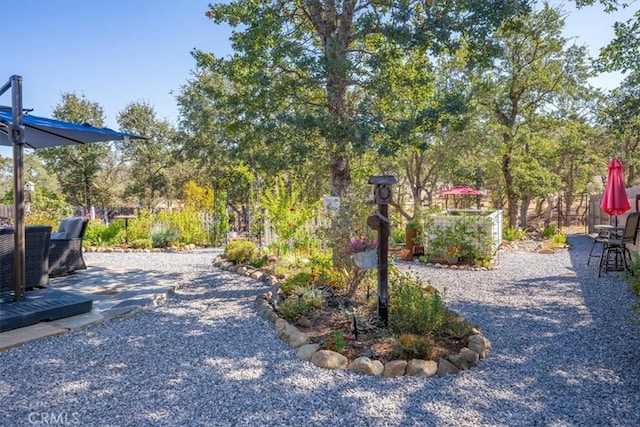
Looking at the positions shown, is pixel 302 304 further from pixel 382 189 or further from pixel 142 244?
pixel 142 244

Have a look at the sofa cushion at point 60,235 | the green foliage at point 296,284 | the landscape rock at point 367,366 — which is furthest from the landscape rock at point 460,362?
the sofa cushion at point 60,235

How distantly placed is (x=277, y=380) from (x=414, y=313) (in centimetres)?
131

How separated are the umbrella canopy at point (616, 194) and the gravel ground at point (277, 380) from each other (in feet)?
7.63

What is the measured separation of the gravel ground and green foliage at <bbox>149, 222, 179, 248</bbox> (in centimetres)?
532

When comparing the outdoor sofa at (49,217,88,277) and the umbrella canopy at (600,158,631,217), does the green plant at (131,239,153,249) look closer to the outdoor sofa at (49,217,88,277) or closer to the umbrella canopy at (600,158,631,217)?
the outdoor sofa at (49,217,88,277)

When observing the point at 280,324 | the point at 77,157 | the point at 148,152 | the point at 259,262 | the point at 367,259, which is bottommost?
the point at 280,324

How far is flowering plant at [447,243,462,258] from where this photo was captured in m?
7.54

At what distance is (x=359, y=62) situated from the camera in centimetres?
566

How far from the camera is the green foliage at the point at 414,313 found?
333cm

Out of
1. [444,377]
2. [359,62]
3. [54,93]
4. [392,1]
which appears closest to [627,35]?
[392,1]

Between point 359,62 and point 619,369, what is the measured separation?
4602 mm

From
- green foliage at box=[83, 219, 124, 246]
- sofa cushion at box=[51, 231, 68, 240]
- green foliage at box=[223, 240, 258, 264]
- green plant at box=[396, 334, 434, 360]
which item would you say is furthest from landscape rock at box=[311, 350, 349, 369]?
green foliage at box=[83, 219, 124, 246]

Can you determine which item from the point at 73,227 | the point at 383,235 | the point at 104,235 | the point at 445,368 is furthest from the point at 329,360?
the point at 104,235

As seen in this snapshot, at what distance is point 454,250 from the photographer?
7555 mm
